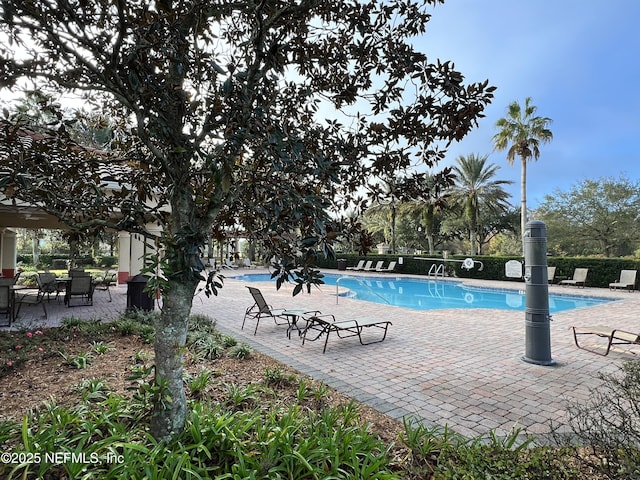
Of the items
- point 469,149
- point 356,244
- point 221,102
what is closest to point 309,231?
point 356,244

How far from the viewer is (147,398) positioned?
130 inches

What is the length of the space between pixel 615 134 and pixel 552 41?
29837mm

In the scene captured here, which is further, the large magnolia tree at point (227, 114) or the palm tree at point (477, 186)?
the palm tree at point (477, 186)

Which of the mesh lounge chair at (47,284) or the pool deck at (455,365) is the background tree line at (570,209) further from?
the mesh lounge chair at (47,284)

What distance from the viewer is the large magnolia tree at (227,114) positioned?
235 centimetres

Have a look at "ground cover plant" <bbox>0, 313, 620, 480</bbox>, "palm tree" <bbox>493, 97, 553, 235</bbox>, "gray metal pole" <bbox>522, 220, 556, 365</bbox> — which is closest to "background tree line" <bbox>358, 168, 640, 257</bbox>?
"palm tree" <bbox>493, 97, 553, 235</bbox>

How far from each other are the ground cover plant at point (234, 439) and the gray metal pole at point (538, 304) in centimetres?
270

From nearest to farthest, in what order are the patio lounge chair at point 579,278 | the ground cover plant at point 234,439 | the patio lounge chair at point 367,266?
1. the ground cover plant at point 234,439
2. the patio lounge chair at point 579,278
3. the patio lounge chair at point 367,266

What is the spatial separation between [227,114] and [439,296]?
51.3ft

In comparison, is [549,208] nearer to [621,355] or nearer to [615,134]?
[615,134]

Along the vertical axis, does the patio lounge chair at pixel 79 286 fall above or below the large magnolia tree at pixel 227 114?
below

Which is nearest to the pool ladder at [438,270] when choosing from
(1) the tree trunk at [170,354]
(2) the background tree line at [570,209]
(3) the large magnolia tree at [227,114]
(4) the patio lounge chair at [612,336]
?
(2) the background tree line at [570,209]

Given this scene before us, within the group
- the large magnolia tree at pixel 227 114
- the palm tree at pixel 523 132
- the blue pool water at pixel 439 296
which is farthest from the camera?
the palm tree at pixel 523 132

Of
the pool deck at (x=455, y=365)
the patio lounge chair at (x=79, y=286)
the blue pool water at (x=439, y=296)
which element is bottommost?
the blue pool water at (x=439, y=296)
